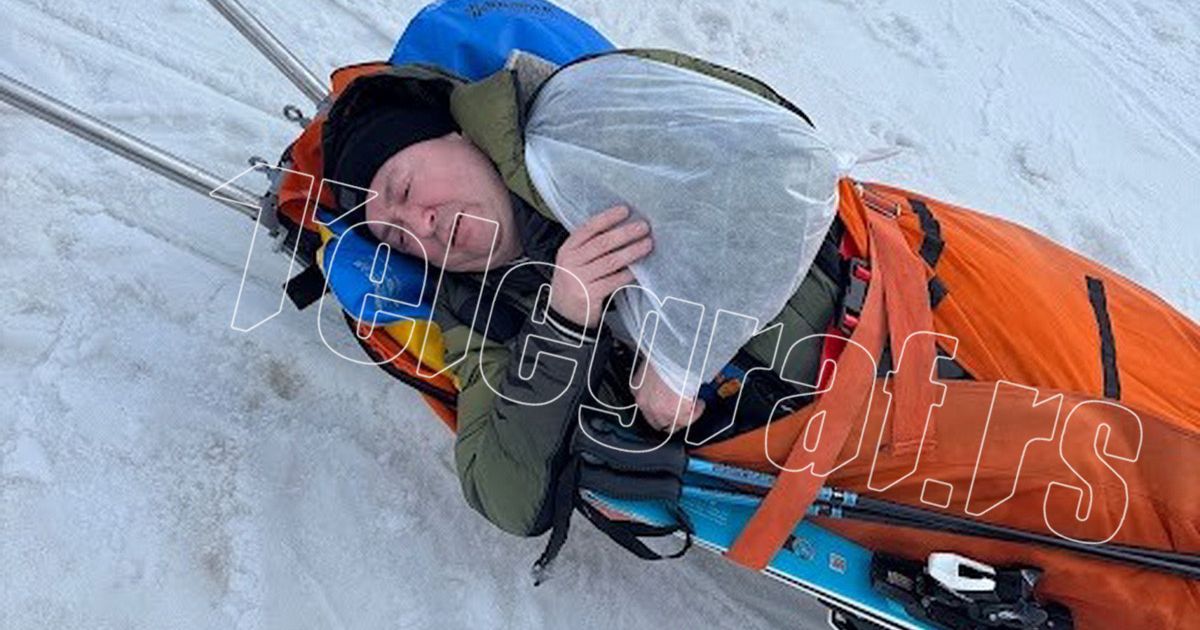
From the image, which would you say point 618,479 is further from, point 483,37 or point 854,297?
point 483,37

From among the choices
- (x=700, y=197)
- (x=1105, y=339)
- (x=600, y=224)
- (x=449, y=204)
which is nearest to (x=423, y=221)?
(x=449, y=204)

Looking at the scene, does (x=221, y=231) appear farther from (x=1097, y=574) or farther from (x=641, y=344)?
(x=1097, y=574)

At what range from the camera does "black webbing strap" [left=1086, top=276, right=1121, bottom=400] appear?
5.57 feet

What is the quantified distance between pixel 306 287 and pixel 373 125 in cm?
30

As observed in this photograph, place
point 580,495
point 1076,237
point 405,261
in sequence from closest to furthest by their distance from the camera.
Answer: point 580,495, point 405,261, point 1076,237

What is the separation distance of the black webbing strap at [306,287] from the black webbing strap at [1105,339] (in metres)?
1.23

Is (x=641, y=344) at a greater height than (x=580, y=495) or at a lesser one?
greater

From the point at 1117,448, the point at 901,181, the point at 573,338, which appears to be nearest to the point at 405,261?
the point at 573,338

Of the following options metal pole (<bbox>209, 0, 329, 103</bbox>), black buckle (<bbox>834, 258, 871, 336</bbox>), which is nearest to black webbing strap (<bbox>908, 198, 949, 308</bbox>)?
black buckle (<bbox>834, 258, 871, 336</bbox>)

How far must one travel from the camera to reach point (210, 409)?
188cm

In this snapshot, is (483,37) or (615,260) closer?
(615,260)

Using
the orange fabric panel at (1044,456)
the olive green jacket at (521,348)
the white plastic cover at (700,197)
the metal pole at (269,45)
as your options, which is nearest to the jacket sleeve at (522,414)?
the olive green jacket at (521,348)

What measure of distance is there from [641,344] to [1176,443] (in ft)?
2.47

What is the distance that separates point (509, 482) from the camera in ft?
5.35
